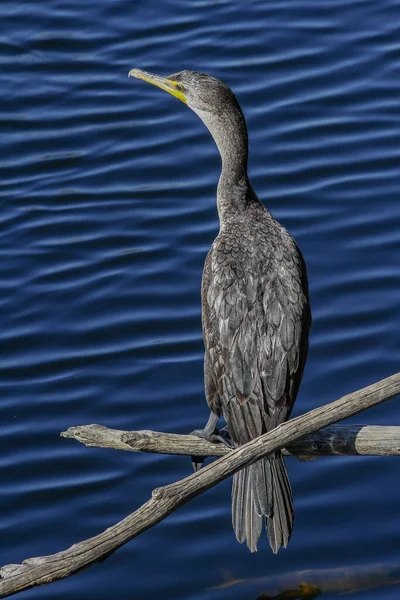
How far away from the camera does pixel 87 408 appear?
7965 millimetres

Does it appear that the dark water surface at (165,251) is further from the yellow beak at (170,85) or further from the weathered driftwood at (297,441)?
the yellow beak at (170,85)

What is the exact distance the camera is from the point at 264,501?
17.9 feet

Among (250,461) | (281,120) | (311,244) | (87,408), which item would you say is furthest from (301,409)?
(281,120)

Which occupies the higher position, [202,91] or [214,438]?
[202,91]

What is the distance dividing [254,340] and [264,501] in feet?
2.22

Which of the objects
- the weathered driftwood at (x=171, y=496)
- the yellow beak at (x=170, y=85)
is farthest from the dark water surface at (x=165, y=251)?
the weathered driftwood at (x=171, y=496)

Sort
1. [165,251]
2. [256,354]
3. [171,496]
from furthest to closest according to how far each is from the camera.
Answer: [165,251] → [256,354] → [171,496]

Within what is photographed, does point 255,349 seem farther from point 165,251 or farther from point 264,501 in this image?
point 165,251

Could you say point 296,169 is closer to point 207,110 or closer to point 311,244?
point 311,244

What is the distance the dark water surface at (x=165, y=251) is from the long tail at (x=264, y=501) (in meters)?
1.37

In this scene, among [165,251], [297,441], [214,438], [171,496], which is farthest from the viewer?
[165,251]

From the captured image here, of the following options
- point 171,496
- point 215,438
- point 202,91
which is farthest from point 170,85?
point 171,496

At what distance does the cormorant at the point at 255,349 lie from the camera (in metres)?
5.47

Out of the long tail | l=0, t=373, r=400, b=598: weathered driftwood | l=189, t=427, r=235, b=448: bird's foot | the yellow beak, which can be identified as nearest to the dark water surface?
the long tail
